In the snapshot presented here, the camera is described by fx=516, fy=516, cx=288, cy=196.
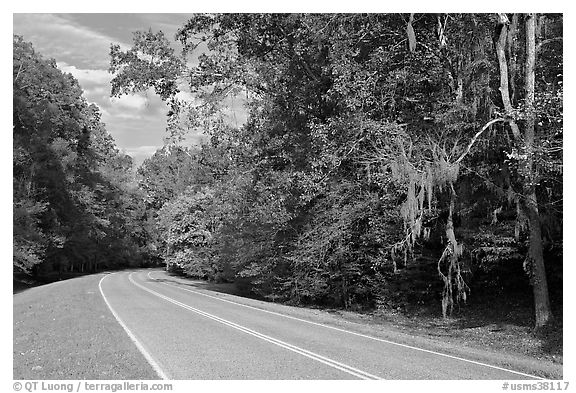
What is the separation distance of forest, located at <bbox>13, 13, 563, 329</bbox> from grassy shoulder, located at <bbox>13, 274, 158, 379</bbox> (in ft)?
28.0

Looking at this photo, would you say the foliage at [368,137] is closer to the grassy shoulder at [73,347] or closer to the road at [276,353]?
the road at [276,353]

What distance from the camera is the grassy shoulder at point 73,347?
28.0ft

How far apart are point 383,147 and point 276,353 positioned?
29.5 feet

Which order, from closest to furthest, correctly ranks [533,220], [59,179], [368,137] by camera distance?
1. [533,220]
2. [368,137]
3. [59,179]

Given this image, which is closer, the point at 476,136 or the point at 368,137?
the point at 476,136

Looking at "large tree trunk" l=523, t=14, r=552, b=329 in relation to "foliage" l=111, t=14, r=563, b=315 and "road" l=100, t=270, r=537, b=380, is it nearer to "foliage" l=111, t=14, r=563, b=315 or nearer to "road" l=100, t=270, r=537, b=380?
"foliage" l=111, t=14, r=563, b=315

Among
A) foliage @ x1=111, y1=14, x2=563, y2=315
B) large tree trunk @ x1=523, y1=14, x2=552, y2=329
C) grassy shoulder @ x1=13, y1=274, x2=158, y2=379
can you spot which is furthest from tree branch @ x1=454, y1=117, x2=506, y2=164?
grassy shoulder @ x1=13, y1=274, x2=158, y2=379

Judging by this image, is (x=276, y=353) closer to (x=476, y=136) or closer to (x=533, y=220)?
(x=476, y=136)

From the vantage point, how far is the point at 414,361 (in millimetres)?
9828

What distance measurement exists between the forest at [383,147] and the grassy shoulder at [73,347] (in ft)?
28.0

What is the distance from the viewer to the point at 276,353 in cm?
1047

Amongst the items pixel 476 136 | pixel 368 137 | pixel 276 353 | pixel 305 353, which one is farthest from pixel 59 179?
pixel 305 353

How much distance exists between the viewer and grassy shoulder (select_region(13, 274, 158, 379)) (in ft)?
28.0

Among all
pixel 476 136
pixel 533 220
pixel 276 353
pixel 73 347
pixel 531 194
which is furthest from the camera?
pixel 533 220
